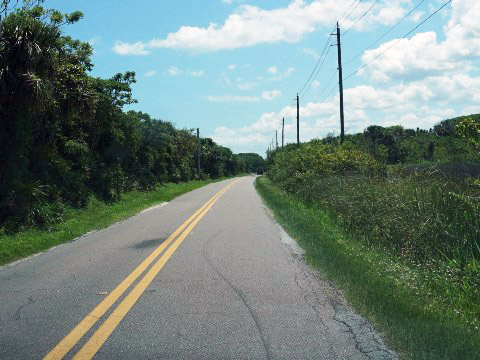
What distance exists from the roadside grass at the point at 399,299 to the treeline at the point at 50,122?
8.30 meters

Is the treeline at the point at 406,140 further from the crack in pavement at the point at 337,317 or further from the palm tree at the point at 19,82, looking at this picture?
the crack in pavement at the point at 337,317

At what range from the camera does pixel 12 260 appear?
1084 cm

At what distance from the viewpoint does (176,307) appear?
22.1 feet

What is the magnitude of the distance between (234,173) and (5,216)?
11575 cm

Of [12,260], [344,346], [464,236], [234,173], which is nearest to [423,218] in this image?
[464,236]

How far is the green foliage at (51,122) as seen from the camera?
14078 mm

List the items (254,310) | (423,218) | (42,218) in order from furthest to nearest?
(42,218), (423,218), (254,310)

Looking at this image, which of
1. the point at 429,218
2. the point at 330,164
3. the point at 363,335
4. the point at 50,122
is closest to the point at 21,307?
the point at 363,335

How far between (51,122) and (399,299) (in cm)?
1511

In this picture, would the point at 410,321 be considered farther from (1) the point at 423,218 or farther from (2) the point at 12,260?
(2) the point at 12,260

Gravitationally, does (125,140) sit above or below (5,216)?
above

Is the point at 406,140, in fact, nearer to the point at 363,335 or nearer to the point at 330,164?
the point at 330,164

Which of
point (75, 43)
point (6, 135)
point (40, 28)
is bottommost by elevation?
point (6, 135)

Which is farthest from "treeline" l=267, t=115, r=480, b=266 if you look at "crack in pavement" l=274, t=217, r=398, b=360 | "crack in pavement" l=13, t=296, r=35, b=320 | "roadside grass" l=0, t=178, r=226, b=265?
"roadside grass" l=0, t=178, r=226, b=265
